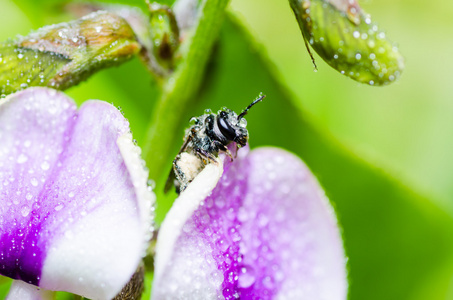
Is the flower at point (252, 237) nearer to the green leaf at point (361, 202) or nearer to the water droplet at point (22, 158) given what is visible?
the water droplet at point (22, 158)

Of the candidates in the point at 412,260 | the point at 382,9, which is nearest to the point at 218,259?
the point at 412,260

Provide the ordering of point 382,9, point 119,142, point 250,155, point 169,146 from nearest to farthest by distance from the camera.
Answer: point 119,142, point 250,155, point 169,146, point 382,9

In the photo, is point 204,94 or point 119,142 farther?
point 204,94

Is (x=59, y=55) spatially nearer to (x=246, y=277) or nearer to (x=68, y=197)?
(x=68, y=197)

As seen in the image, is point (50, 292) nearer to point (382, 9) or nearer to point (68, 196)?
point (68, 196)

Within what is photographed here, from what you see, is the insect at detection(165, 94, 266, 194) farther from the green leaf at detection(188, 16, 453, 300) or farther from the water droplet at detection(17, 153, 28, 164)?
the green leaf at detection(188, 16, 453, 300)

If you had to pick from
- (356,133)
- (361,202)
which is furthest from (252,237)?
(356,133)
